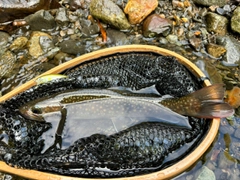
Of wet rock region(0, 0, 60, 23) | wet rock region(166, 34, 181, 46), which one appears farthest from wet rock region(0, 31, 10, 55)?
wet rock region(166, 34, 181, 46)

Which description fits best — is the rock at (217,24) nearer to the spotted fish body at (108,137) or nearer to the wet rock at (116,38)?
the wet rock at (116,38)

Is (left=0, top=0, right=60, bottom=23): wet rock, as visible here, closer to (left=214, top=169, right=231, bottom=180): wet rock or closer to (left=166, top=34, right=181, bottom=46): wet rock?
(left=166, top=34, right=181, bottom=46): wet rock

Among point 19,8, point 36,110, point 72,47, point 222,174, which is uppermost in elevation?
point 19,8

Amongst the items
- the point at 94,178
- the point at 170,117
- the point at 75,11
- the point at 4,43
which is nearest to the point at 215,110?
the point at 170,117

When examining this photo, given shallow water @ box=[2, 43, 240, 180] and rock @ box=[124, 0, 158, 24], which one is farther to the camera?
rock @ box=[124, 0, 158, 24]

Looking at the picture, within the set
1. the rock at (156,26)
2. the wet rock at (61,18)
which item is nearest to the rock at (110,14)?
the rock at (156,26)

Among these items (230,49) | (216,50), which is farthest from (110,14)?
(230,49)

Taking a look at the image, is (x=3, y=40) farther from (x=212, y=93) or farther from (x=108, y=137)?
(x=212, y=93)
